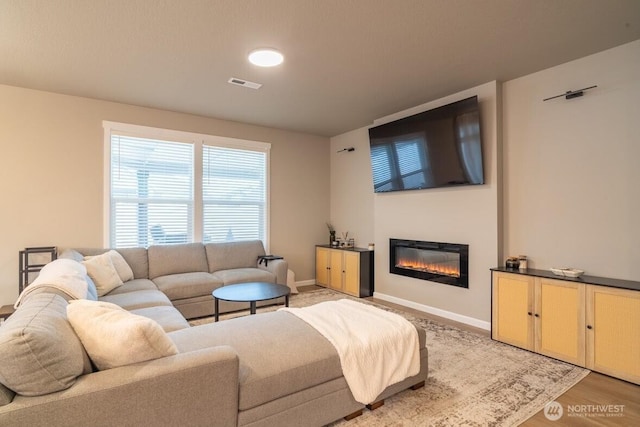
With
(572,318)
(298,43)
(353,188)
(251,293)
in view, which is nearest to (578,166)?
(572,318)

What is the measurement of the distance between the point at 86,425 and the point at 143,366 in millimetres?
258

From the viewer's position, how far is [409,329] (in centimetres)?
222

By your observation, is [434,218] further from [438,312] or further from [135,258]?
[135,258]

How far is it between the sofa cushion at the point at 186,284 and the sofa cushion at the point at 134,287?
0.36 feet

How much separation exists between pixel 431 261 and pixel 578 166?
1858 mm

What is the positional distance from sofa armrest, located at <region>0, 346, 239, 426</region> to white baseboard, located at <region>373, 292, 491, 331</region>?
3.01 m

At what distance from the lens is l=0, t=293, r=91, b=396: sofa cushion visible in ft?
3.76

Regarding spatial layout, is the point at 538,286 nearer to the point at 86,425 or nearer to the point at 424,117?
the point at 424,117

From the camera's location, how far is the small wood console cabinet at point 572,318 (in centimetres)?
245

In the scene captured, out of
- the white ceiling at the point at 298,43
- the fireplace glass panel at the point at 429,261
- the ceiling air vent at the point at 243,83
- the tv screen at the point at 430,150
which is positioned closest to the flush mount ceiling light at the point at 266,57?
the white ceiling at the point at 298,43

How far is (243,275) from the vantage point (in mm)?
4195

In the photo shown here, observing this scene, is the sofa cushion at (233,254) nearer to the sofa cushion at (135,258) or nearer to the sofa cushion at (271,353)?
the sofa cushion at (135,258)

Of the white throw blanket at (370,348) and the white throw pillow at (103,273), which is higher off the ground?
the white throw pillow at (103,273)

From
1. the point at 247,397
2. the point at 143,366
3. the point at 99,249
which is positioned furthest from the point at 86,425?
the point at 99,249
